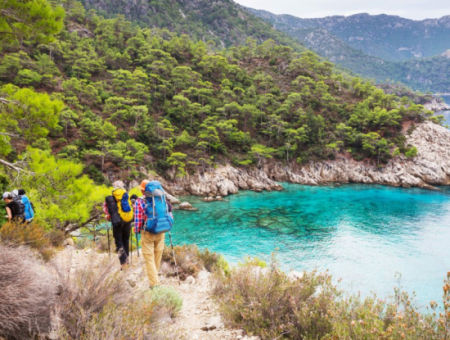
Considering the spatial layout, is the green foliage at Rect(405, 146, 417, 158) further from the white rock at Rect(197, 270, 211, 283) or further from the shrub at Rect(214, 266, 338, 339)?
the shrub at Rect(214, 266, 338, 339)

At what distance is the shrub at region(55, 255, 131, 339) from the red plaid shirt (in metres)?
1.29

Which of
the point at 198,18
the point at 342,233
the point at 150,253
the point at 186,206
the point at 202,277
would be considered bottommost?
the point at 342,233

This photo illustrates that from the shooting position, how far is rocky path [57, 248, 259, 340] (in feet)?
10.3

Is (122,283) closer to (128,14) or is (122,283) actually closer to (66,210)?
(66,210)

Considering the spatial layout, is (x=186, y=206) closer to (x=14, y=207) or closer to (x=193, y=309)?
(x=14, y=207)

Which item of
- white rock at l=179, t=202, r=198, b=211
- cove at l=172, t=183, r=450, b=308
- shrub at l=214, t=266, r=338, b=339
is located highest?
shrub at l=214, t=266, r=338, b=339

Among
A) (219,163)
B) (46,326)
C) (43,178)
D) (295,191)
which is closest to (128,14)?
(219,163)

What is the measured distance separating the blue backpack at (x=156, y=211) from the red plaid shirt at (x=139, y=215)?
0.57 feet

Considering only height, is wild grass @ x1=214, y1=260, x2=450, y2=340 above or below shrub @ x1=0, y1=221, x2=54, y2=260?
below

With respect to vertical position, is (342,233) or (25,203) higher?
(25,203)

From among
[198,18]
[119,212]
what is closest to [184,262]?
[119,212]

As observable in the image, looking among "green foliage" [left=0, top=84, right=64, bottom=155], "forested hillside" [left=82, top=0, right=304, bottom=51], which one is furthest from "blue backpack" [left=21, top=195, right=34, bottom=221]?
"forested hillside" [left=82, top=0, right=304, bottom=51]

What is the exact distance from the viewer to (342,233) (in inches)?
768

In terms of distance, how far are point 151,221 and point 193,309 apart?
1.72 metres
